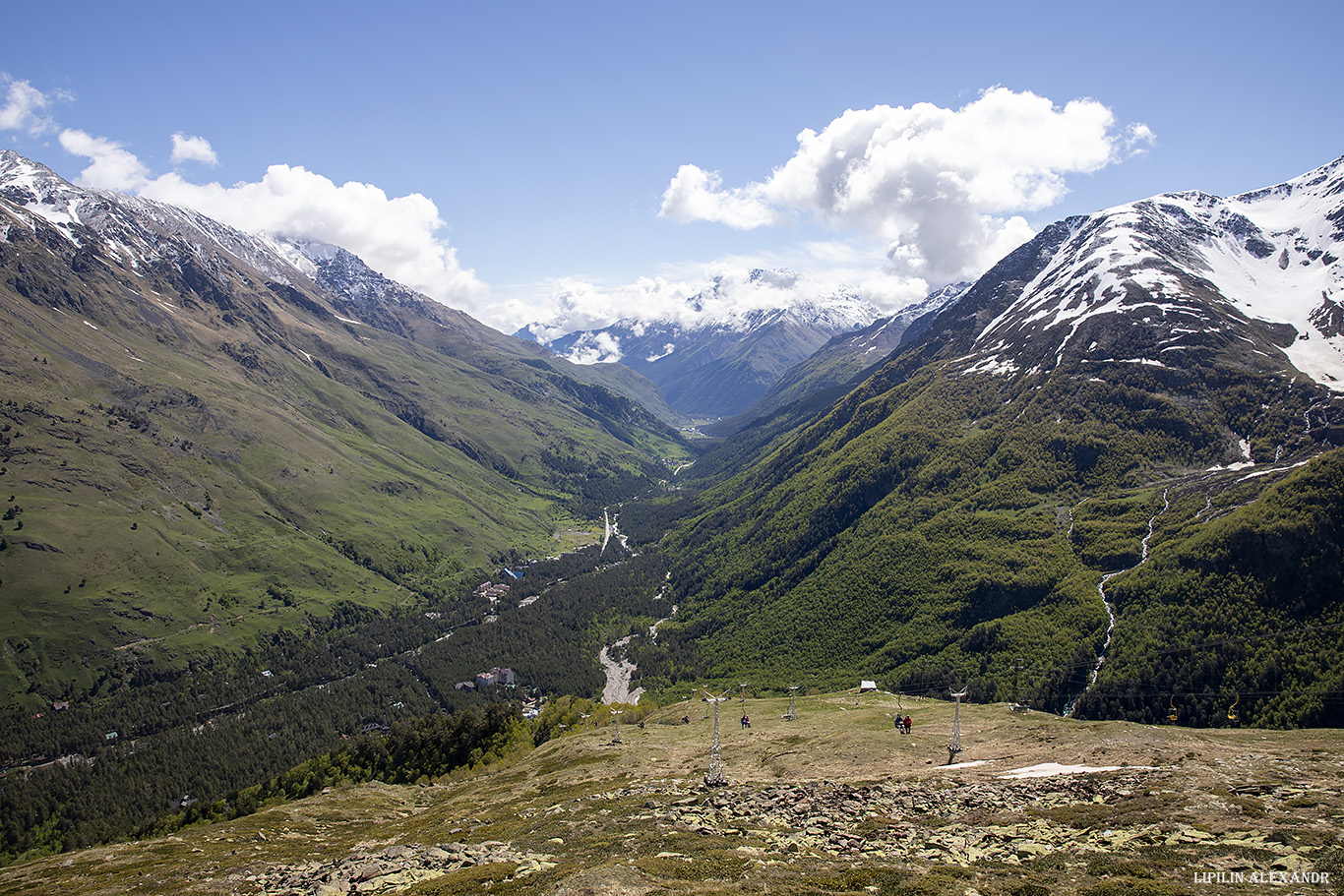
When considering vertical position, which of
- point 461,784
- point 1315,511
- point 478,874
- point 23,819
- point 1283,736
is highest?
point 1315,511

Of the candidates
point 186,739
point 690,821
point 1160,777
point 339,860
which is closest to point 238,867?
point 339,860

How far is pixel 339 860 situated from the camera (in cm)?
Answer: 5203

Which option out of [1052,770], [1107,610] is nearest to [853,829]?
[1052,770]

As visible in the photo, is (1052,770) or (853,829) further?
(1052,770)

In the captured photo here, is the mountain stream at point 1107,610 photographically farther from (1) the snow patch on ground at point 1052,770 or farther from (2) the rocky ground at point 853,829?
(1) the snow patch on ground at point 1052,770

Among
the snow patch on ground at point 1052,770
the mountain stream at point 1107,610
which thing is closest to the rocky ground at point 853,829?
the snow patch on ground at point 1052,770

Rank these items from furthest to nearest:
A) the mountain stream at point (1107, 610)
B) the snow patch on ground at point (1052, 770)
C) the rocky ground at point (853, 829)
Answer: the mountain stream at point (1107, 610) < the snow patch on ground at point (1052, 770) < the rocky ground at point (853, 829)

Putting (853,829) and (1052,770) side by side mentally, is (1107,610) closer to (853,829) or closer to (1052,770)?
(1052,770)

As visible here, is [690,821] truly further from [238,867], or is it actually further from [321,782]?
[321,782]

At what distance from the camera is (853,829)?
4369 centimetres

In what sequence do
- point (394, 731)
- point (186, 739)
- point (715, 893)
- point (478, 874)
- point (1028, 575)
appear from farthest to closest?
point (186, 739) < point (1028, 575) < point (394, 731) < point (478, 874) < point (715, 893)

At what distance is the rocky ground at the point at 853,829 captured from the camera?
3303 centimetres

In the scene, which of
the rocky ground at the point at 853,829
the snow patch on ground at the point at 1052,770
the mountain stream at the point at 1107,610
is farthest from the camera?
the mountain stream at the point at 1107,610

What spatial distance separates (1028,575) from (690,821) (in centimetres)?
16028
